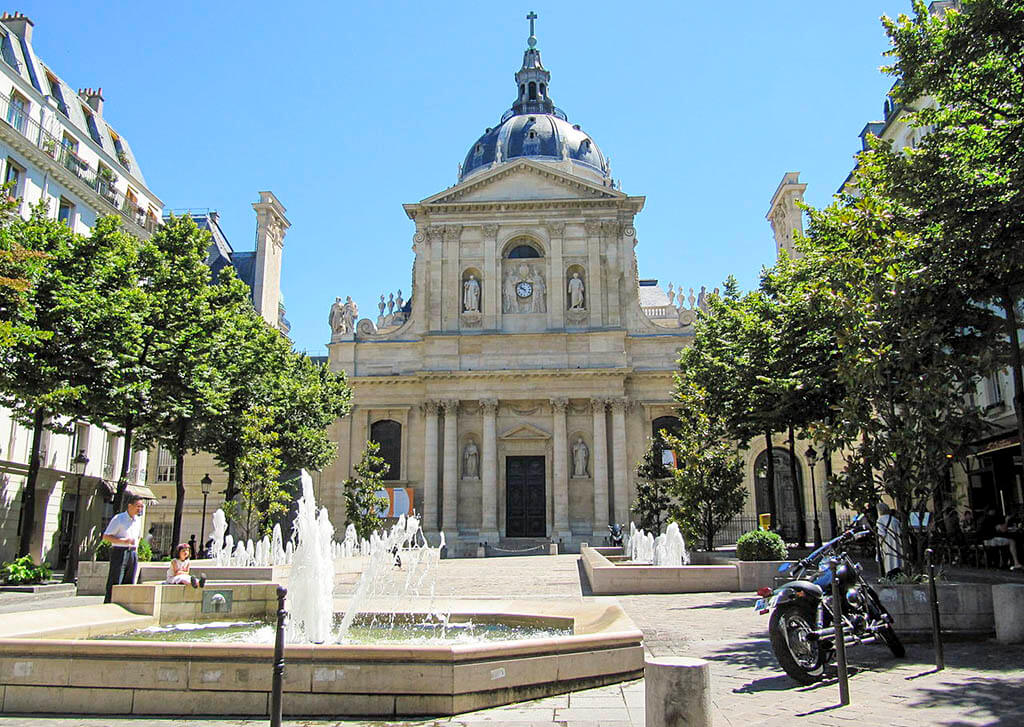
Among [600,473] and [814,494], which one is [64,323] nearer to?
[814,494]

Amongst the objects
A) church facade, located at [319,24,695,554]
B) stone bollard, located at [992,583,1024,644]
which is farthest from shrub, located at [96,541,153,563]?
church facade, located at [319,24,695,554]

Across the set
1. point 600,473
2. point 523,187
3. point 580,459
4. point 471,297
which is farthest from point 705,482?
point 523,187

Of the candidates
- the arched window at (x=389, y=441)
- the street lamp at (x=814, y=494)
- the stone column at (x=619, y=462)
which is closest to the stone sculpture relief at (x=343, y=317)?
the arched window at (x=389, y=441)

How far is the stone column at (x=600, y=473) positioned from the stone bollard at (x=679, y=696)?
32.9m

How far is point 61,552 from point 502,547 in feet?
60.1

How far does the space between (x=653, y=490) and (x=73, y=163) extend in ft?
84.5

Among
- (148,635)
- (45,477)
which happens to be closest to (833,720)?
(148,635)

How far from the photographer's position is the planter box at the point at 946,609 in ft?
33.1

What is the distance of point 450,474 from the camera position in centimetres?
3962

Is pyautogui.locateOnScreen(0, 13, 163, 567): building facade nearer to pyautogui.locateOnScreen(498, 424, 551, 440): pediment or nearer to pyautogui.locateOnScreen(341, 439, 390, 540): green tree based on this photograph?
pyautogui.locateOnScreen(341, 439, 390, 540): green tree

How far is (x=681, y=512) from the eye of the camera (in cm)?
2366

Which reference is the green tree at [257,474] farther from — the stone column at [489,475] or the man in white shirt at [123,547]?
the stone column at [489,475]

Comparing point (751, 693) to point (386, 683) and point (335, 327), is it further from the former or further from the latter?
point (335, 327)

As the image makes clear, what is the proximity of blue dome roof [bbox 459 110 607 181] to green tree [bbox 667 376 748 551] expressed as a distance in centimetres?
3529
